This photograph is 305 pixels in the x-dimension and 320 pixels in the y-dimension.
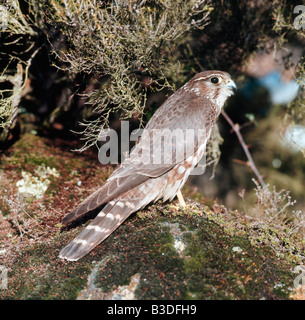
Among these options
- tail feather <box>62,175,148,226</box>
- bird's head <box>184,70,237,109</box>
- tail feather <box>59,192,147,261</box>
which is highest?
bird's head <box>184,70,237,109</box>

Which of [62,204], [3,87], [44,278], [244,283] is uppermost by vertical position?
[3,87]

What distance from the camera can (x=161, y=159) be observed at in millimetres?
3775

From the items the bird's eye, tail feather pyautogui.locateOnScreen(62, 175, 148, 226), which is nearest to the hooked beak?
the bird's eye

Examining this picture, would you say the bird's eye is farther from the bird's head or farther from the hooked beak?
the hooked beak

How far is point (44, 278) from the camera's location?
9.98 ft

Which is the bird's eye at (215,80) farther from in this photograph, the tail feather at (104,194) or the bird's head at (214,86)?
the tail feather at (104,194)

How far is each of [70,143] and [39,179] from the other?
1.17 m

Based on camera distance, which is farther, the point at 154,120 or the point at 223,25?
the point at 223,25

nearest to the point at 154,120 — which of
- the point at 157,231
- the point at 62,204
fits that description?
the point at 157,231

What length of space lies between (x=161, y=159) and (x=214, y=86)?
4.21 feet

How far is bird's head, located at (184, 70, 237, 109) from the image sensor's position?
13.8ft

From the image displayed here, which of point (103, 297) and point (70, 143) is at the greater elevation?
point (103, 297)

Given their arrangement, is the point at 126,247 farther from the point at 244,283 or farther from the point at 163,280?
the point at 244,283

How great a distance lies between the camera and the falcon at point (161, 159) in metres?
3.34
